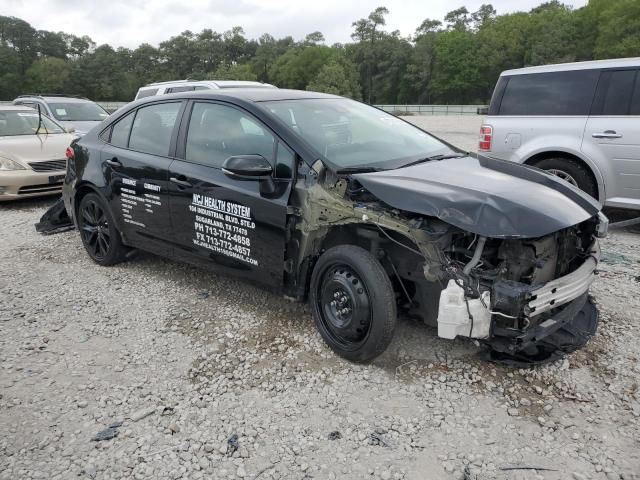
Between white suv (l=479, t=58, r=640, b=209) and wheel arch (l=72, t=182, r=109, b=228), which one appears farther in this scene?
white suv (l=479, t=58, r=640, b=209)

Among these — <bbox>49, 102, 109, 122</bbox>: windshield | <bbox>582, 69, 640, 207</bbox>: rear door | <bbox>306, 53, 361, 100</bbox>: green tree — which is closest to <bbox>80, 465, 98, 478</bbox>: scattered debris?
<bbox>582, 69, 640, 207</bbox>: rear door

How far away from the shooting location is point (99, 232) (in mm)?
5074

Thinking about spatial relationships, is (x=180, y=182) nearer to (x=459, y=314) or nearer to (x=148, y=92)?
(x=459, y=314)

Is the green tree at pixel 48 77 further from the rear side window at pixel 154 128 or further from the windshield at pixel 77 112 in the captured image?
the rear side window at pixel 154 128

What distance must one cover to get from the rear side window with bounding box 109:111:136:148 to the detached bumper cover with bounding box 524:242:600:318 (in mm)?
3785

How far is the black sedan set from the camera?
275 cm

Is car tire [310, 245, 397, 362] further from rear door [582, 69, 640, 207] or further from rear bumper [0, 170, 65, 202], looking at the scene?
rear bumper [0, 170, 65, 202]

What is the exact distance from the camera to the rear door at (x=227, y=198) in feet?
11.4

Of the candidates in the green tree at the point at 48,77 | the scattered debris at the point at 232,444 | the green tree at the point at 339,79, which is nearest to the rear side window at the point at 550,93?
the scattered debris at the point at 232,444

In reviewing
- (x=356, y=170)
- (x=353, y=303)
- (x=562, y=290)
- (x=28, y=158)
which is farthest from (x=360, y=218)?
(x=28, y=158)

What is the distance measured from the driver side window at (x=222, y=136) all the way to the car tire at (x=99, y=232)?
142 cm

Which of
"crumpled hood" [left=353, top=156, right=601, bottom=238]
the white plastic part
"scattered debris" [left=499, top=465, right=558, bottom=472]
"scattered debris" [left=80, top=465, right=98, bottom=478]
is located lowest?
"scattered debris" [left=80, top=465, right=98, bottom=478]

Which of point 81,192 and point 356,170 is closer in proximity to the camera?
point 356,170

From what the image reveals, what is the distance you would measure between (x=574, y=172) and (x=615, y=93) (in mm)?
1022
